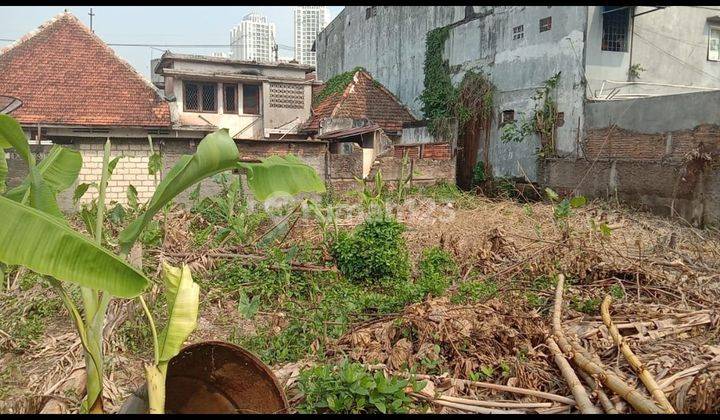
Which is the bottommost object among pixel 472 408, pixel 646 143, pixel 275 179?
pixel 472 408

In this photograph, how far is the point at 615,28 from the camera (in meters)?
12.7

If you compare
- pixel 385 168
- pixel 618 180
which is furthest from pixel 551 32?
pixel 385 168

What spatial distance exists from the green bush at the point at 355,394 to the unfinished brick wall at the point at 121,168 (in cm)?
808

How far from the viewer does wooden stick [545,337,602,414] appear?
3.12 m

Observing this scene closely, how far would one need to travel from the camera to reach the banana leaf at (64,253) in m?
2.14

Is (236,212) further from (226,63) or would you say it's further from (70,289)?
(226,63)

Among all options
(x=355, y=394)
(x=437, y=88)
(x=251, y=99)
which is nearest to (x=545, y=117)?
(x=437, y=88)

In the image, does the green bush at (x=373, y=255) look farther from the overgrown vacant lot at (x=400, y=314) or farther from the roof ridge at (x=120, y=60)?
the roof ridge at (x=120, y=60)

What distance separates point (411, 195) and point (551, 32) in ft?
18.6

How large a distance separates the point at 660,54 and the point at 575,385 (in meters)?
12.7

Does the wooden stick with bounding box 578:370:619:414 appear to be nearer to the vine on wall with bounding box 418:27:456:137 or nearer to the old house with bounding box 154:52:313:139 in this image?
the vine on wall with bounding box 418:27:456:137

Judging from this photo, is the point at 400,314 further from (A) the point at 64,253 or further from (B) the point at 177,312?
(A) the point at 64,253

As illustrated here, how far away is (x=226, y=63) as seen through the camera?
17.2m

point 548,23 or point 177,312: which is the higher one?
point 548,23
